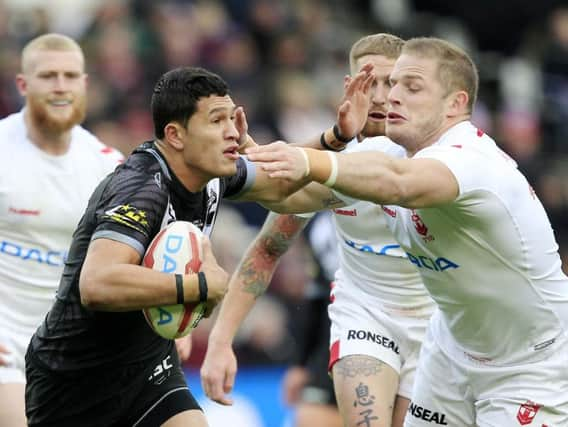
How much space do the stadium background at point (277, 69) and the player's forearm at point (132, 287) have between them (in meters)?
5.05

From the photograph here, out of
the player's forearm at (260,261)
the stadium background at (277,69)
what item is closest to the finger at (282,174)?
the player's forearm at (260,261)

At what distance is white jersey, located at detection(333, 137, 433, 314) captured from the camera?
8297 millimetres

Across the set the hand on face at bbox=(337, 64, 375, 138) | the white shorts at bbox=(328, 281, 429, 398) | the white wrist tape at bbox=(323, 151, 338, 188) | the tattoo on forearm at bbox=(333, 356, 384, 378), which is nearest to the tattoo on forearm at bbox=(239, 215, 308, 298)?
the white shorts at bbox=(328, 281, 429, 398)

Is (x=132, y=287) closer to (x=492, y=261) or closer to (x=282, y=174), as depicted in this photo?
(x=282, y=174)

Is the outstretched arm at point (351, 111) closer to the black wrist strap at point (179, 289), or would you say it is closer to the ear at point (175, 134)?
the ear at point (175, 134)

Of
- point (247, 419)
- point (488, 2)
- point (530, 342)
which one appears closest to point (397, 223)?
point (530, 342)

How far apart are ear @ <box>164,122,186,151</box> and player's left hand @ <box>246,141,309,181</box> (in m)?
0.86

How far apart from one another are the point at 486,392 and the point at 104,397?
82.0 inches

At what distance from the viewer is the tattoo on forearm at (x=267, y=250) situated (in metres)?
8.74

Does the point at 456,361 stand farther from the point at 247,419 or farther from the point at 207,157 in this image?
the point at 247,419

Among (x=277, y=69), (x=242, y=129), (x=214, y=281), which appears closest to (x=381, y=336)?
(x=242, y=129)

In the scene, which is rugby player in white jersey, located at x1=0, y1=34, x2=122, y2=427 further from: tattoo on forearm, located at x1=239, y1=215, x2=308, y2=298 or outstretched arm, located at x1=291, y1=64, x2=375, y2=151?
outstretched arm, located at x1=291, y1=64, x2=375, y2=151

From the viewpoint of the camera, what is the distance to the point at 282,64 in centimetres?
1703

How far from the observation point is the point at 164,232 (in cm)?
671
